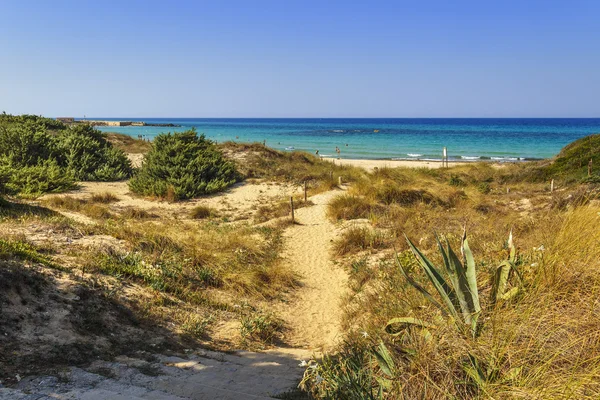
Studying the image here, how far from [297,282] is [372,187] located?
7.56 meters

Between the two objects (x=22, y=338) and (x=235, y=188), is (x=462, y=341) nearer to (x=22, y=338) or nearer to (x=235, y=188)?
(x=22, y=338)

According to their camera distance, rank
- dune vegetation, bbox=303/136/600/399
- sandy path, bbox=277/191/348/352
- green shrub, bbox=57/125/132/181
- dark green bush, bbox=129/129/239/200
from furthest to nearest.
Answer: green shrub, bbox=57/125/132/181 → dark green bush, bbox=129/129/239/200 → sandy path, bbox=277/191/348/352 → dune vegetation, bbox=303/136/600/399

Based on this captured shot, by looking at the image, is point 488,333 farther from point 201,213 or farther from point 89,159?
point 89,159

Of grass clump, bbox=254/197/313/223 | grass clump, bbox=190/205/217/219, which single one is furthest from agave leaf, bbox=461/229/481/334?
grass clump, bbox=190/205/217/219

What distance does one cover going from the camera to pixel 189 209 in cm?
1734

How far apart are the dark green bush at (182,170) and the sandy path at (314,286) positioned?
639 centimetres

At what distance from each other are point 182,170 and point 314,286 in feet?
42.3

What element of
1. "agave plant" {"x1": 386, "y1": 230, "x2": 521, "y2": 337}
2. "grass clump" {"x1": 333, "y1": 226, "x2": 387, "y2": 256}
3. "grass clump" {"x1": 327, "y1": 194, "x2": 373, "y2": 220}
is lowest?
"grass clump" {"x1": 333, "y1": 226, "x2": 387, "y2": 256}

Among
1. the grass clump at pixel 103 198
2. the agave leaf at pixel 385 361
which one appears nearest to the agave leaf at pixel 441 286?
the agave leaf at pixel 385 361

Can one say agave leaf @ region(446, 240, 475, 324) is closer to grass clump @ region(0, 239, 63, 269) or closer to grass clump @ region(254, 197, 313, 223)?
grass clump @ region(0, 239, 63, 269)

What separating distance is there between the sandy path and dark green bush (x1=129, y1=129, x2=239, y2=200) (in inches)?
252

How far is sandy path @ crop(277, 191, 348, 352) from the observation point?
7.25m

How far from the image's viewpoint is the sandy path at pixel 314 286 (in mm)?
7246

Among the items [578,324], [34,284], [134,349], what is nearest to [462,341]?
[578,324]
